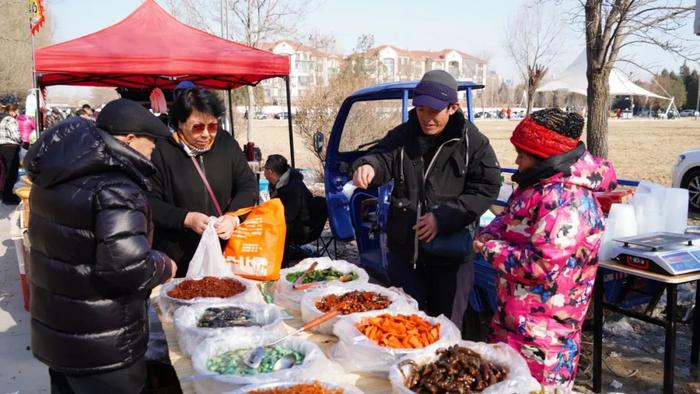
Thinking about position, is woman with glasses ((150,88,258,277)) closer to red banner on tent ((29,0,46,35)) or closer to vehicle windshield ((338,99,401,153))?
vehicle windshield ((338,99,401,153))

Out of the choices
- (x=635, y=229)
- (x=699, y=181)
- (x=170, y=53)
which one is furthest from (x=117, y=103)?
(x=699, y=181)

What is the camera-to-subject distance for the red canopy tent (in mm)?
6051

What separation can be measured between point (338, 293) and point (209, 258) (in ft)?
2.57

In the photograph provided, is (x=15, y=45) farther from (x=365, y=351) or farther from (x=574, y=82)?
(x=365, y=351)

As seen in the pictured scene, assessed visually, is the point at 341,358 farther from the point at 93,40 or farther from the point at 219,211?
the point at 93,40

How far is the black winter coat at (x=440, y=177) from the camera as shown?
114 inches

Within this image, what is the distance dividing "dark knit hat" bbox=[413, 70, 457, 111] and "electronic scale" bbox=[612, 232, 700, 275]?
1.56 metres

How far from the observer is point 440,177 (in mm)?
2920

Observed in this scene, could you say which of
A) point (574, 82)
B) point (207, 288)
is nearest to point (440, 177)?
point (207, 288)

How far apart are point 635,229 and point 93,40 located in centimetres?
600

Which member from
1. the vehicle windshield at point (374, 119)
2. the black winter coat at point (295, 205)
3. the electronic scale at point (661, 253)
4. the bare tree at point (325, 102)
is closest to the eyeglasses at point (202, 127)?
the electronic scale at point (661, 253)

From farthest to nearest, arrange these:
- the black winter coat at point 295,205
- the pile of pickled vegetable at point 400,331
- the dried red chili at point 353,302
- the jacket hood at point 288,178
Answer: the jacket hood at point 288,178 < the black winter coat at point 295,205 < the dried red chili at point 353,302 < the pile of pickled vegetable at point 400,331

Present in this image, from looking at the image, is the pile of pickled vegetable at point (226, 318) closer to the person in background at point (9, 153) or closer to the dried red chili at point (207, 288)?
the dried red chili at point (207, 288)

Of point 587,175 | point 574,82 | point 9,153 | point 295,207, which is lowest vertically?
point 295,207
